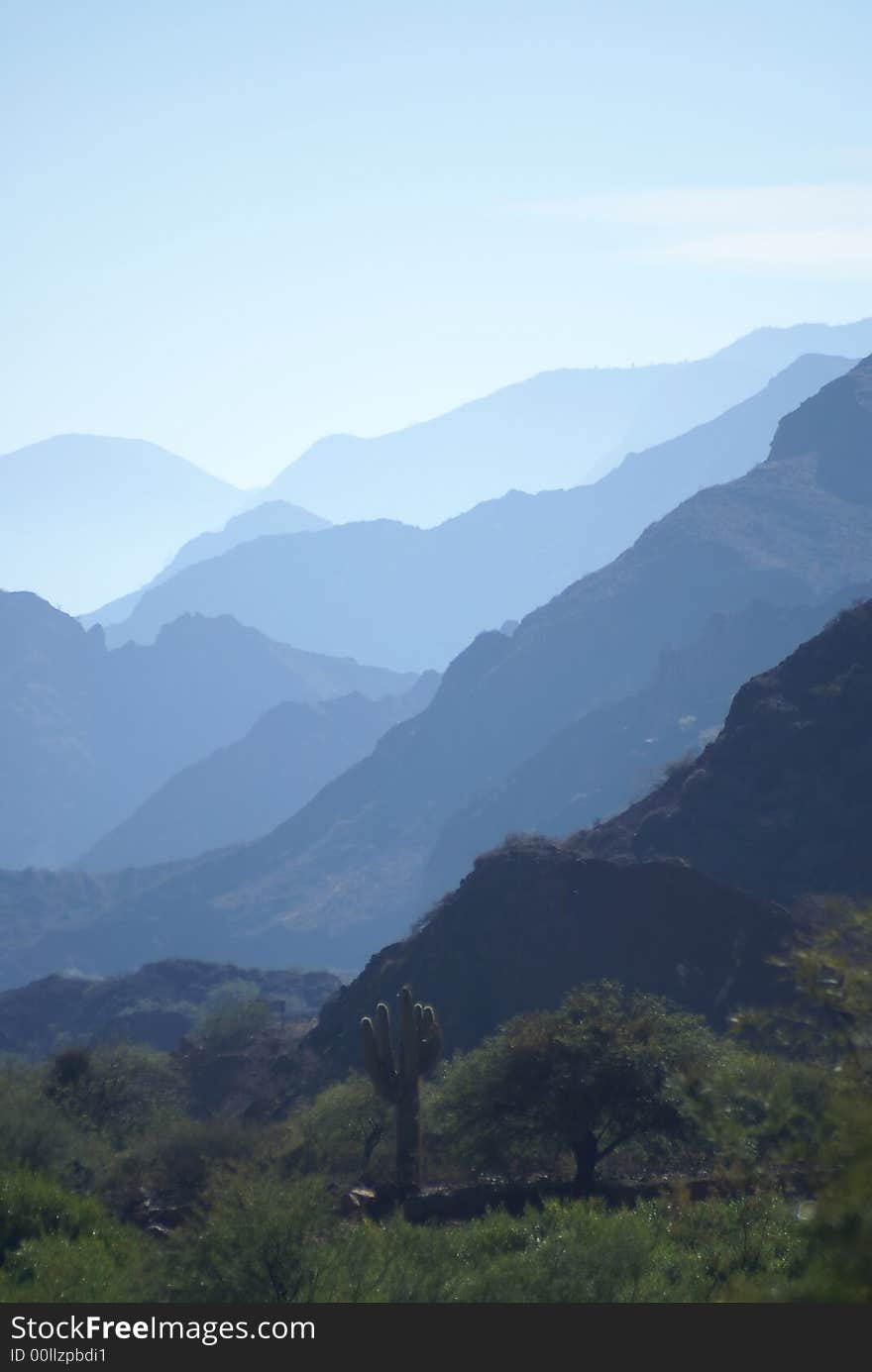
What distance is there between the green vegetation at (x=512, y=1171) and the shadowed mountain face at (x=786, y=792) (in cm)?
3013

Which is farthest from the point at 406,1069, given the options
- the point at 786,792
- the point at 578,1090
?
the point at 786,792

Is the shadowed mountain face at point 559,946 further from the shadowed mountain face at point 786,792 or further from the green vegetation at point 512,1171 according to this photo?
the green vegetation at point 512,1171

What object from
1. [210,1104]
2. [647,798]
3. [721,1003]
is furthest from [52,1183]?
[647,798]

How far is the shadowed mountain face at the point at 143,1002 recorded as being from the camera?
5448 inches

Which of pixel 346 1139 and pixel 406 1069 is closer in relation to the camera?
pixel 406 1069

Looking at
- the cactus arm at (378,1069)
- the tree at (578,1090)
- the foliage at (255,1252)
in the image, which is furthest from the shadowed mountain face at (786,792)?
the foliage at (255,1252)

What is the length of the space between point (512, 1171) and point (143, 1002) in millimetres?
111401

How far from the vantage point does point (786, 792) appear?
86.4m

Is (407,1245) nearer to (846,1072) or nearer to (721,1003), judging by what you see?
(846,1072)

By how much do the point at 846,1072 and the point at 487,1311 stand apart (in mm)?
5173

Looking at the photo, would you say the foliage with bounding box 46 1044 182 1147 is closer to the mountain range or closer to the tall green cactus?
the mountain range

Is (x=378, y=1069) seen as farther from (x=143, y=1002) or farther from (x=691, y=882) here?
(x=143, y=1002)

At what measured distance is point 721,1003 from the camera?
62.6 m

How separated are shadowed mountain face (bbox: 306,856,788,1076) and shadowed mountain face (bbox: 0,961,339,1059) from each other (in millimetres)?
50239
